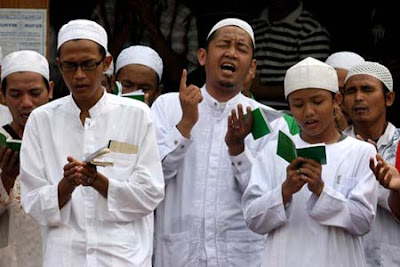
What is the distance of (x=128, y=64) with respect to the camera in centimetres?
888

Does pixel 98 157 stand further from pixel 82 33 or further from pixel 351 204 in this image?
pixel 351 204

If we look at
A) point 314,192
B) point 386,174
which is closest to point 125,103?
point 314,192

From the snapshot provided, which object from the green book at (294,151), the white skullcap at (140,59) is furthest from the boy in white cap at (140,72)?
the green book at (294,151)

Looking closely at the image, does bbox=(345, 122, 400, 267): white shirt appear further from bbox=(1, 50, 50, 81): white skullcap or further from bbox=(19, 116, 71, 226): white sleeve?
bbox=(1, 50, 50, 81): white skullcap

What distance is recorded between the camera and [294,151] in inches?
265

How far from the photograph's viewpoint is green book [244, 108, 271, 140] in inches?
288

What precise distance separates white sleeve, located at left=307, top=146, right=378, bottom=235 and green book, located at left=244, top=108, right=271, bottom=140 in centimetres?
61

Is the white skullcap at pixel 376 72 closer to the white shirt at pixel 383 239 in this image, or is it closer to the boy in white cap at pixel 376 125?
the boy in white cap at pixel 376 125

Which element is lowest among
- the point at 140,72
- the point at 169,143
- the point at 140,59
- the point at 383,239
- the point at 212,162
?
the point at 383,239

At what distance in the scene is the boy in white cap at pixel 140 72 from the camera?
8734 millimetres

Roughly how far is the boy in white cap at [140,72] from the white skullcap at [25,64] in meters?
0.86

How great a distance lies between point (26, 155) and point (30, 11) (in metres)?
3.06

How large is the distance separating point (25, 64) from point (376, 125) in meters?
2.32

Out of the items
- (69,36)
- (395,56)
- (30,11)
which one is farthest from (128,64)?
(395,56)
